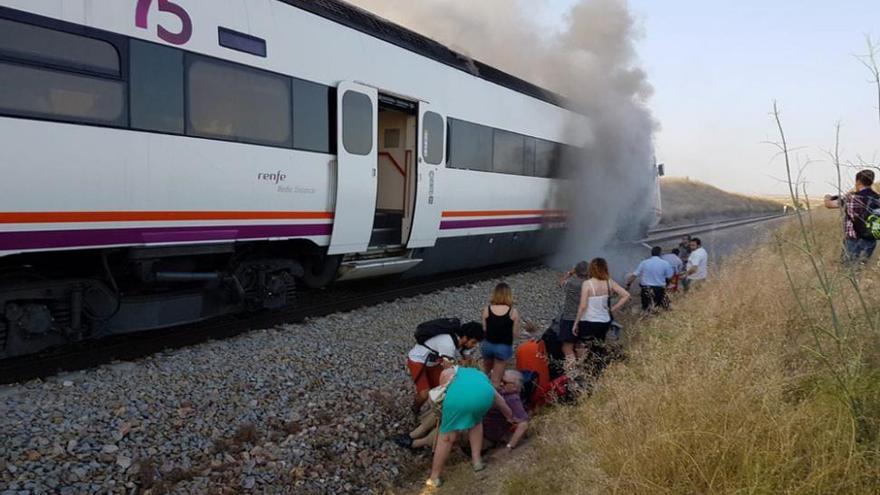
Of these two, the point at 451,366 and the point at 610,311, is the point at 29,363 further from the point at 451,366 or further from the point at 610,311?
the point at 610,311

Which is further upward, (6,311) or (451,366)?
(6,311)

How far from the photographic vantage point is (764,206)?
190 feet

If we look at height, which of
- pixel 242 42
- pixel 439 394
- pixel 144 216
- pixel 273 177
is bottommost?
pixel 439 394

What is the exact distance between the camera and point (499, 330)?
234 inches

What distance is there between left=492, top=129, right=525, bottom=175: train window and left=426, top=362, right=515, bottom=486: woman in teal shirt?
274 inches

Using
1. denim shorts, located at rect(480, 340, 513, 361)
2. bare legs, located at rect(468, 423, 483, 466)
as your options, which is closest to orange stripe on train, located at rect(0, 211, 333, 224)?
denim shorts, located at rect(480, 340, 513, 361)

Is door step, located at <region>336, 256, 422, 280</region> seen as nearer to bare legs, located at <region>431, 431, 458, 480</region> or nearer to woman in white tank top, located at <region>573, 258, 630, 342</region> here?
woman in white tank top, located at <region>573, 258, 630, 342</region>

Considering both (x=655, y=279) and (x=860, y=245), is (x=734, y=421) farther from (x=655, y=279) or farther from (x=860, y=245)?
(x=655, y=279)

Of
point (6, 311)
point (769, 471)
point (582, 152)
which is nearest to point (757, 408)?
point (769, 471)

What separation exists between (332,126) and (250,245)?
171cm

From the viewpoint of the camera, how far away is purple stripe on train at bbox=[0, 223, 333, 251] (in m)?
4.89

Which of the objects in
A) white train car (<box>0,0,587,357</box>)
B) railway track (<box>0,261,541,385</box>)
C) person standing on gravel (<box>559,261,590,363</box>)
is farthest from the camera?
person standing on gravel (<box>559,261,590,363</box>)

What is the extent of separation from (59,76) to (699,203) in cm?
4802

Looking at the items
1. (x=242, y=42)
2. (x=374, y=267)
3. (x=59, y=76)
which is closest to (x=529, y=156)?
(x=374, y=267)
